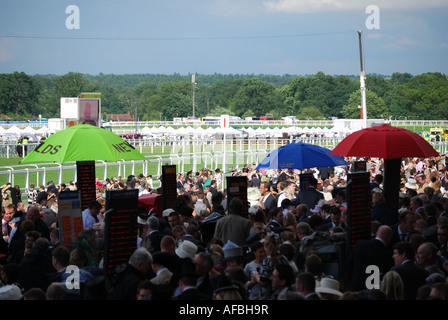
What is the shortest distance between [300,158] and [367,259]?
24.0 feet

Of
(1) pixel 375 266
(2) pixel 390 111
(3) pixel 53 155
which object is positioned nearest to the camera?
(1) pixel 375 266

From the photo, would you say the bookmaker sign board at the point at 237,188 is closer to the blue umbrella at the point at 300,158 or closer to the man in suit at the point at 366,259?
the man in suit at the point at 366,259

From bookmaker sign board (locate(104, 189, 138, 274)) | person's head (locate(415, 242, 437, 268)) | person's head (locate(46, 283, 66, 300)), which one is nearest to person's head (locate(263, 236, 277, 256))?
person's head (locate(415, 242, 437, 268))

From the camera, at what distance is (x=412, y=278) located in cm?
625

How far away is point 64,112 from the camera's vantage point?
52781mm

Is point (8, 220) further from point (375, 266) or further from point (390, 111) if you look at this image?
point (390, 111)

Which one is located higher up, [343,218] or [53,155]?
[53,155]

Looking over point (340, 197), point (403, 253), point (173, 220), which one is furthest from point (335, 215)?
point (403, 253)

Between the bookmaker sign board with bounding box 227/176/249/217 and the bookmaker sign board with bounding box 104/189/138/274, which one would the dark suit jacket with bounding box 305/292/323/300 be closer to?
the bookmaker sign board with bounding box 104/189/138/274

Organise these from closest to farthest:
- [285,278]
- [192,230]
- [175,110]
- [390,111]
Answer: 1. [285,278]
2. [192,230]
3. [390,111]
4. [175,110]

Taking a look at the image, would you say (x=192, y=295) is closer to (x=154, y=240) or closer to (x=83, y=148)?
(x=154, y=240)

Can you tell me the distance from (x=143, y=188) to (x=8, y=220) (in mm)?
5721
